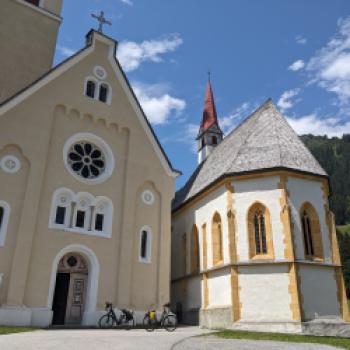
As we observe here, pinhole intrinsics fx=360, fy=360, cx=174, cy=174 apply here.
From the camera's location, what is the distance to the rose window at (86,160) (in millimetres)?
20891

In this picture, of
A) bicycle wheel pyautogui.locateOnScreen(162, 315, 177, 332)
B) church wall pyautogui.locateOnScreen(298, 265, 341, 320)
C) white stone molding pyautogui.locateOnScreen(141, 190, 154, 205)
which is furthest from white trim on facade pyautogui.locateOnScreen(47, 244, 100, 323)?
church wall pyautogui.locateOnScreen(298, 265, 341, 320)

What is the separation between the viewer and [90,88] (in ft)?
75.3

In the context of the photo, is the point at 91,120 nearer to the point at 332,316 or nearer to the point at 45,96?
the point at 45,96

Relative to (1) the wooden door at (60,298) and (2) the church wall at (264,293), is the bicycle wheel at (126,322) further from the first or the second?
(2) the church wall at (264,293)

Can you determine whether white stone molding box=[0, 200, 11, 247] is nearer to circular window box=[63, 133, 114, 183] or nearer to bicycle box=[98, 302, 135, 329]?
circular window box=[63, 133, 114, 183]

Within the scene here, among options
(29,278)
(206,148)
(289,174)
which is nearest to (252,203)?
(289,174)

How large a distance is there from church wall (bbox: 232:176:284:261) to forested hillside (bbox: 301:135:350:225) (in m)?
72.8

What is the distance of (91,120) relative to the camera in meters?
22.0

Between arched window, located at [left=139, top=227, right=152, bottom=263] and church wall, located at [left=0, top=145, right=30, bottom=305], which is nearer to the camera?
church wall, located at [left=0, top=145, right=30, bottom=305]

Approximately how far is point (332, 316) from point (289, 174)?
24.8ft

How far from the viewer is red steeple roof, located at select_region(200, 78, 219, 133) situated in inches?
1607

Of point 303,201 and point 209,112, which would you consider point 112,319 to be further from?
point 209,112

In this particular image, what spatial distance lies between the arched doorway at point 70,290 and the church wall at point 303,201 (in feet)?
37.6

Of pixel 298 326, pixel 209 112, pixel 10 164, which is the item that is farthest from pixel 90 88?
pixel 209 112
